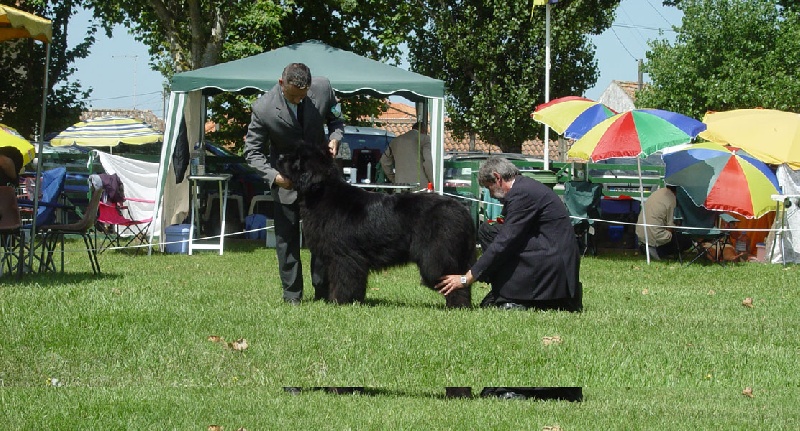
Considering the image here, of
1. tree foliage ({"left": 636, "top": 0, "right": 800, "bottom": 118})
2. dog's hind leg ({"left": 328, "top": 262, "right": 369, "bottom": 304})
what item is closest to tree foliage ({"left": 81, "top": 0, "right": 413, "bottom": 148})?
tree foliage ({"left": 636, "top": 0, "right": 800, "bottom": 118})

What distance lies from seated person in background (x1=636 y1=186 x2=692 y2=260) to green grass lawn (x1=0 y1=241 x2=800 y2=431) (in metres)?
6.19

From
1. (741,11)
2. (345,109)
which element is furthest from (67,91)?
(741,11)

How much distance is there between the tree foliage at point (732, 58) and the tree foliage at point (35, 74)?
1765 centimetres

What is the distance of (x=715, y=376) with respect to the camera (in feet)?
19.3

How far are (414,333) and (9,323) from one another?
2.81 m

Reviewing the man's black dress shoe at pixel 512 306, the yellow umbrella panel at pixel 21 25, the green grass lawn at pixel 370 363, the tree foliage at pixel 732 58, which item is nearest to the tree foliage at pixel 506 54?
the tree foliage at pixel 732 58

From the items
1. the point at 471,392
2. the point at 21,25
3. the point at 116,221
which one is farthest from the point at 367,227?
the point at 116,221

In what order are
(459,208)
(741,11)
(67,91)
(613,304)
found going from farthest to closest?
(741,11)
(67,91)
(613,304)
(459,208)

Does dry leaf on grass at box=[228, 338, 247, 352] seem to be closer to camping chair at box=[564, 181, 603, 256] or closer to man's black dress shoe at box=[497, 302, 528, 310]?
man's black dress shoe at box=[497, 302, 528, 310]

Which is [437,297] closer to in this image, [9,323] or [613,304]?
[613,304]

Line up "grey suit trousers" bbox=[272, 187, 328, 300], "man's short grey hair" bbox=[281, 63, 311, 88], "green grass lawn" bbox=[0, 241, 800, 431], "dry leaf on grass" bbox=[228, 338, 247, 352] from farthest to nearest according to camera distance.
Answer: "grey suit trousers" bbox=[272, 187, 328, 300]
"man's short grey hair" bbox=[281, 63, 311, 88]
"dry leaf on grass" bbox=[228, 338, 247, 352]
"green grass lawn" bbox=[0, 241, 800, 431]

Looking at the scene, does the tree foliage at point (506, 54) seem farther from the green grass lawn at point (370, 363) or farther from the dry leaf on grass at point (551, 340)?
the dry leaf on grass at point (551, 340)

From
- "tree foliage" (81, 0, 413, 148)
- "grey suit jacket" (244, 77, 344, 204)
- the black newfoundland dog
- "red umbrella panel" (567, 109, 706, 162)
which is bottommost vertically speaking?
the black newfoundland dog

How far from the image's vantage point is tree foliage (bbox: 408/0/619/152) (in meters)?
28.3
